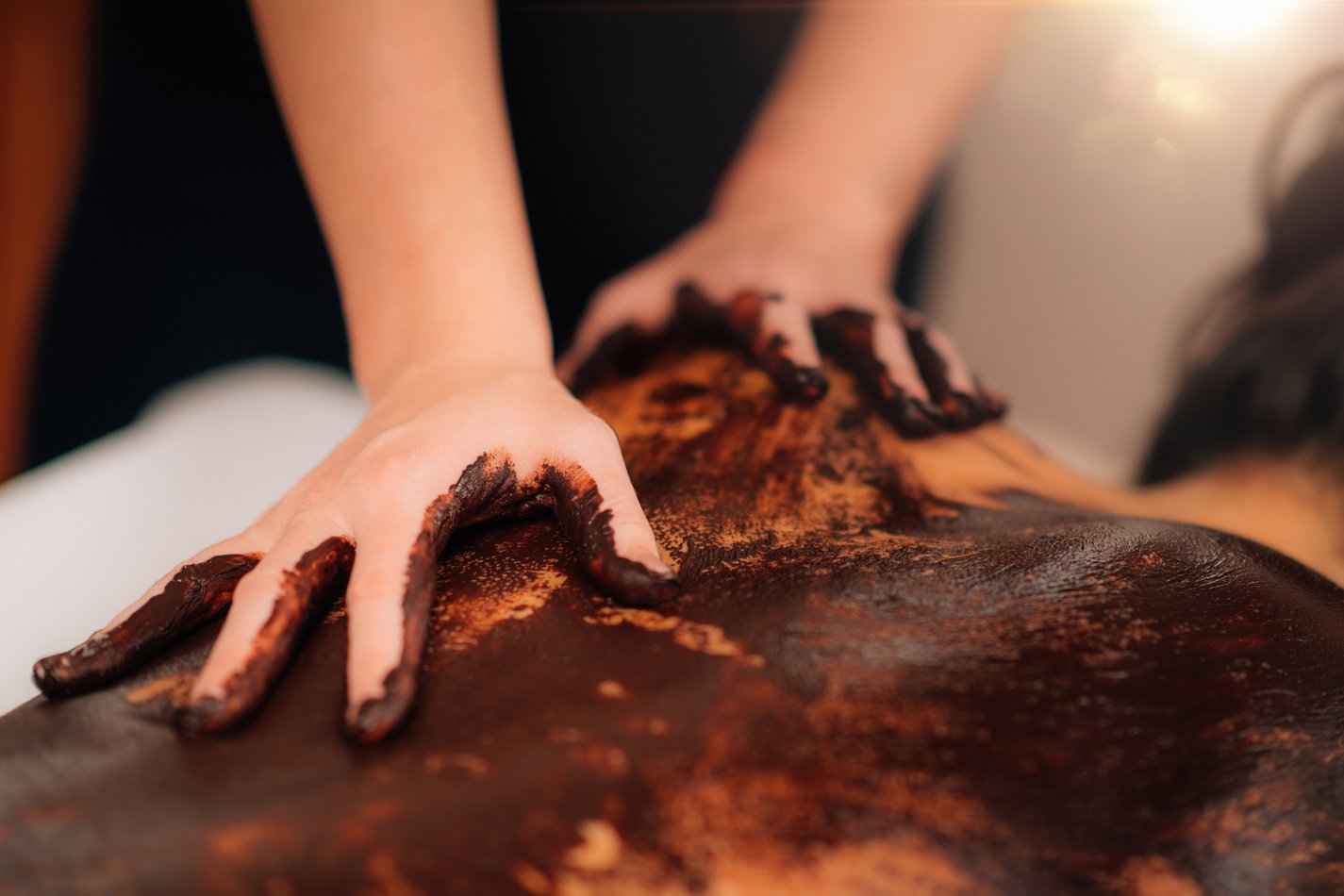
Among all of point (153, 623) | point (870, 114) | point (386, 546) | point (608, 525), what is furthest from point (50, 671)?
point (870, 114)

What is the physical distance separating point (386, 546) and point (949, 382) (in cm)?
62

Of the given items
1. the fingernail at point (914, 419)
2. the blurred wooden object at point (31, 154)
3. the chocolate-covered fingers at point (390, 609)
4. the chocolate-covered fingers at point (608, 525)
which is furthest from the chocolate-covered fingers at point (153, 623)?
the blurred wooden object at point (31, 154)

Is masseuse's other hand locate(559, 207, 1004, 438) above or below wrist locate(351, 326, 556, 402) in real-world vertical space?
below

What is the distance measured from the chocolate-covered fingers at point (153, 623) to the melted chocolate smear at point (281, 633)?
0.07 m

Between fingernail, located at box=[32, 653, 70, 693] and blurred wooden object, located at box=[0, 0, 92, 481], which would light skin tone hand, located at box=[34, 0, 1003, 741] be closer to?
fingernail, located at box=[32, 653, 70, 693]

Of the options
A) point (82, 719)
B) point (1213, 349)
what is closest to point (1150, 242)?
point (1213, 349)

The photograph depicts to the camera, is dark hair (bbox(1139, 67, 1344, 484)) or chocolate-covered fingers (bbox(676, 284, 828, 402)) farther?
dark hair (bbox(1139, 67, 1344, 484))

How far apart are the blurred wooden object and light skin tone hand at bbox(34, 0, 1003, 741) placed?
1.45 ft

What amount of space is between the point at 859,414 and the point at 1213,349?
77 cm

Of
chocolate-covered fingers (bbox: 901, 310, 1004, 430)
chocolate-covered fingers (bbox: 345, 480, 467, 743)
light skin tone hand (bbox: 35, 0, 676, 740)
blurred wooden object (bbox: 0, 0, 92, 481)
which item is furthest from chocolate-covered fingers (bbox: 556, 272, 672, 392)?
blurred wooden object (bbox: 0, 0, 92, 481)

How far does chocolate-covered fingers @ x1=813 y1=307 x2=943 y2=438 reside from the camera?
0.88 meters

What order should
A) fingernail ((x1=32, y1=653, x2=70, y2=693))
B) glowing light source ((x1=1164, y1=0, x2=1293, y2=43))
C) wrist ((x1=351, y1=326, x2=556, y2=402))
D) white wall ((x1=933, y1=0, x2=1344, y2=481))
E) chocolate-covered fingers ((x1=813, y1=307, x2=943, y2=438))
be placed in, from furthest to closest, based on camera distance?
white wall ((x1=933, y1=0, x2=1344, y2=481)), glowing light source ((x1=1164, y1=0, x2=1293, y2=43)), chocolate-covered fingers ((x1=813, y1=307, x2=943, y2=438)), wrist ((x1=351, y1=326, x2=556, y2=402)), fingernail ((x1=32, y1=653, x2=70, y2=693))

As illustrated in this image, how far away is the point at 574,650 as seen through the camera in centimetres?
55

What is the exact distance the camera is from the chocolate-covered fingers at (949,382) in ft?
2.98
